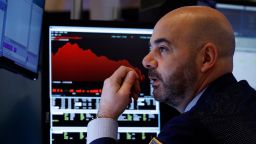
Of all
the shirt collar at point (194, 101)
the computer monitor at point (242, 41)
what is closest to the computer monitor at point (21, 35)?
the shirt collar at point (194, 101)

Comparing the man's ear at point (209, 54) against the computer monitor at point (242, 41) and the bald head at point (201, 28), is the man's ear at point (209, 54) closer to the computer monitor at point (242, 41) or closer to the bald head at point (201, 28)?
the bald head at point (201, 28)

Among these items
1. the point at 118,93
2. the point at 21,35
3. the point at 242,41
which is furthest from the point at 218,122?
the point at 242,41

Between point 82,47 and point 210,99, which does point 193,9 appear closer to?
point 210,99

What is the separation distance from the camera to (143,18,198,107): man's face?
3.93ft

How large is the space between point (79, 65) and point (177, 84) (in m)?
0.47

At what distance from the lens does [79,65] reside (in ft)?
5.28

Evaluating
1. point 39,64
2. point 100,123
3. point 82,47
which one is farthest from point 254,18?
point 100,123

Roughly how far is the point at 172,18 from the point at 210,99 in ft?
0.81

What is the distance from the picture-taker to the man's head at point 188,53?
1.20 metres

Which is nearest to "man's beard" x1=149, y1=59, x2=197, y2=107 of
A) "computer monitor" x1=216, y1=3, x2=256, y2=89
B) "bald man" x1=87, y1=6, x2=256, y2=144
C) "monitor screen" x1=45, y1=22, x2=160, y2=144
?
"bald man" x1=87, y1=6, x2=256, y2=144

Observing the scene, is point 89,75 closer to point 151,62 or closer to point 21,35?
point 21,35

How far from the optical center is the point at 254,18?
1953 mm

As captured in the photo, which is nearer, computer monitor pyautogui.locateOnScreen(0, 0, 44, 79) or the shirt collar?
the shirt collar

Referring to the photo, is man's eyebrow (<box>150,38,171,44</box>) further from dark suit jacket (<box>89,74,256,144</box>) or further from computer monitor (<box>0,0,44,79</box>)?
computer monitor (<box>0,0,44,79</box>)
